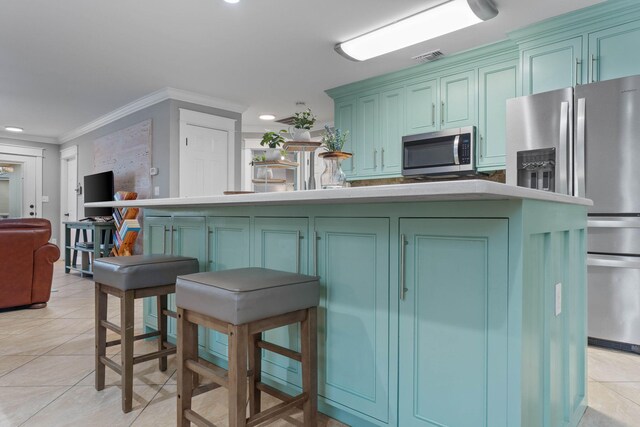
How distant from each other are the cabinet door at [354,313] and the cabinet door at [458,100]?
2.56 metres

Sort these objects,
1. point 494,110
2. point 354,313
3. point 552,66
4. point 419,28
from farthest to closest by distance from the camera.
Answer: point 494,110
point 419,28
point 552,66
point 354,313

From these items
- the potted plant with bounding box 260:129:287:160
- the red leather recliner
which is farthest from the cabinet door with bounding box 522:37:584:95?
the red leather recliner

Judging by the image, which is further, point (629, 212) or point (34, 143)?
point (34, 143)

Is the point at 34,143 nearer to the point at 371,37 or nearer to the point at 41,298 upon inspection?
the point at 41,298

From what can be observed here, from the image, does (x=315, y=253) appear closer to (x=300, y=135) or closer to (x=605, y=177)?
(x=300, y=135)

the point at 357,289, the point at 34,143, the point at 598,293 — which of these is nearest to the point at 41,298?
the point at 357,289

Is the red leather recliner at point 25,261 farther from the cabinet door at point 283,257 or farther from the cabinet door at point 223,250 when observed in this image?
the cabinet door at point 283,257

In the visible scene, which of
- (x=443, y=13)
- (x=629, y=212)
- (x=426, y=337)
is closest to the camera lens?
(x=426, y=337)

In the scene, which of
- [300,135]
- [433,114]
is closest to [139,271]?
[300,135]

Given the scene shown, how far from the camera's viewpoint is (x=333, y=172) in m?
1.73

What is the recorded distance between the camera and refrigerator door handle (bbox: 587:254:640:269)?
242cm

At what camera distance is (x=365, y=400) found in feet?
4.74

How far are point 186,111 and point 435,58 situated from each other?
300 centimetres

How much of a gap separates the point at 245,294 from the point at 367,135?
11.2 feet
